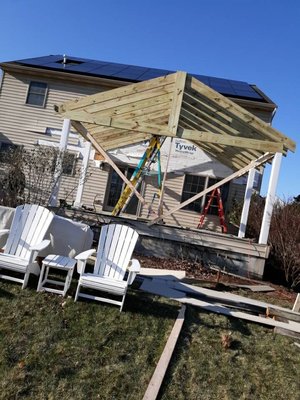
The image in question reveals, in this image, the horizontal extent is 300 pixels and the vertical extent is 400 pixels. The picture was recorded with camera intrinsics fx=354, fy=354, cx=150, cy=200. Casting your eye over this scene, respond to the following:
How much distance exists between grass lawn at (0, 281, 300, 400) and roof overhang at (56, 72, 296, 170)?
4.29m

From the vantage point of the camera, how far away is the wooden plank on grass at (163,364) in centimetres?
310

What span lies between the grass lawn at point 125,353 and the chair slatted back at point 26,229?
612 mm

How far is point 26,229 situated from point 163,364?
293 cm

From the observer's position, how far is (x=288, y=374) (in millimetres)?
3805

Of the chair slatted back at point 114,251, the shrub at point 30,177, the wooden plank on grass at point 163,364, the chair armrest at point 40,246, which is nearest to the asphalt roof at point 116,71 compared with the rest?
the shrub at point 30,177

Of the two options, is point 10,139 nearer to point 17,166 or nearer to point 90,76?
point 90,76

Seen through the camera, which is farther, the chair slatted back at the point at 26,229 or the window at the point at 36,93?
the window at the point at 36,93

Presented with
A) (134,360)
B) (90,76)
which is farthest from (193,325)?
(90,76)

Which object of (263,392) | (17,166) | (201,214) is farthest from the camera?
(201,214)

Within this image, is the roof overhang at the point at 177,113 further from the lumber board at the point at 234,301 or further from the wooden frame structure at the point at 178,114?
the lumber board at the point at 234,301

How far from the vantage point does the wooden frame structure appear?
25.8 feet

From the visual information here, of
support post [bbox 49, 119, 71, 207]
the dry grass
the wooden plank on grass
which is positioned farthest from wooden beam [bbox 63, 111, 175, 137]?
the wooden plank on grass

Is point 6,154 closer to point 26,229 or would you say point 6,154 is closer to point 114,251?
point 26,229

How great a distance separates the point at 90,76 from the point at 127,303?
11.7 meters
